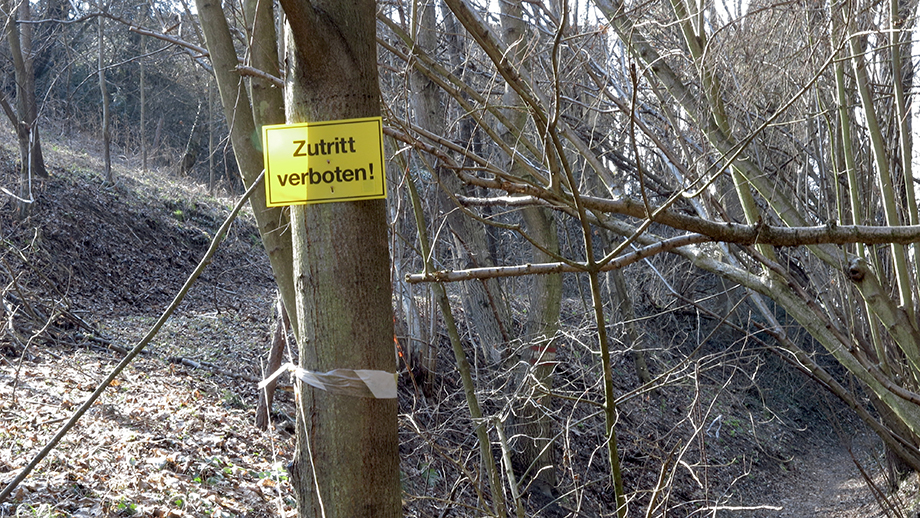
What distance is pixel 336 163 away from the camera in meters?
1.69

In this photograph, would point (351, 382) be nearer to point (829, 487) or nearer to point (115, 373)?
point (115, 373)

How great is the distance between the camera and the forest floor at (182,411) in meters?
3.69

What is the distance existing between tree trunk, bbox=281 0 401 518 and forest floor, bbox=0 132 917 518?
294 millimetres

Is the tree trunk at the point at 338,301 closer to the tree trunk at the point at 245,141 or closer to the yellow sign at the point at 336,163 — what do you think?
the yellow sign at the point at 336,163

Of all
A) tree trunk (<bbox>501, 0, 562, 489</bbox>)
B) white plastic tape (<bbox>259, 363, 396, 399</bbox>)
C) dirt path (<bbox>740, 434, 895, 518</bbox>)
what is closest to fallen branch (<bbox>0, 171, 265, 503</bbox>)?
white plastic tape (<bbox>259, 363, 396, 399</bbox>)

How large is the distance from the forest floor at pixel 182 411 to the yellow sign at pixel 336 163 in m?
0.90

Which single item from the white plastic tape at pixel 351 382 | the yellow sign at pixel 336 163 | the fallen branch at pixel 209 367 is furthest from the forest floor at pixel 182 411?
the yellow sign at pixel 336 163

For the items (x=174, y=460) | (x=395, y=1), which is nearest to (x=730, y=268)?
(x=395, y=1)

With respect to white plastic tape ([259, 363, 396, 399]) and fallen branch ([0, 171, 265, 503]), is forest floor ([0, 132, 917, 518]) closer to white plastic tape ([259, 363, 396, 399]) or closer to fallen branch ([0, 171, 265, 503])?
white plastic tape ([259, 363, 396, 399])

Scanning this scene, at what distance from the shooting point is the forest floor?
369 cm

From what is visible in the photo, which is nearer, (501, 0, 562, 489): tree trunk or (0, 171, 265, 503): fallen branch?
(0, 171, 265, 503): fallen branch

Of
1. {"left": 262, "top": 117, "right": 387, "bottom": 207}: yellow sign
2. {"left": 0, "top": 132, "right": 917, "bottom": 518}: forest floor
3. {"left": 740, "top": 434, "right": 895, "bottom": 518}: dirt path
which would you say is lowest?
{"left": 740, "top": 434, "right": 895, "bottom": 518}: dirt path

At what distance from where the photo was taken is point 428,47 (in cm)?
634

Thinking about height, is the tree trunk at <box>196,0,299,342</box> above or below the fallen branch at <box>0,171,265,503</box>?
above
